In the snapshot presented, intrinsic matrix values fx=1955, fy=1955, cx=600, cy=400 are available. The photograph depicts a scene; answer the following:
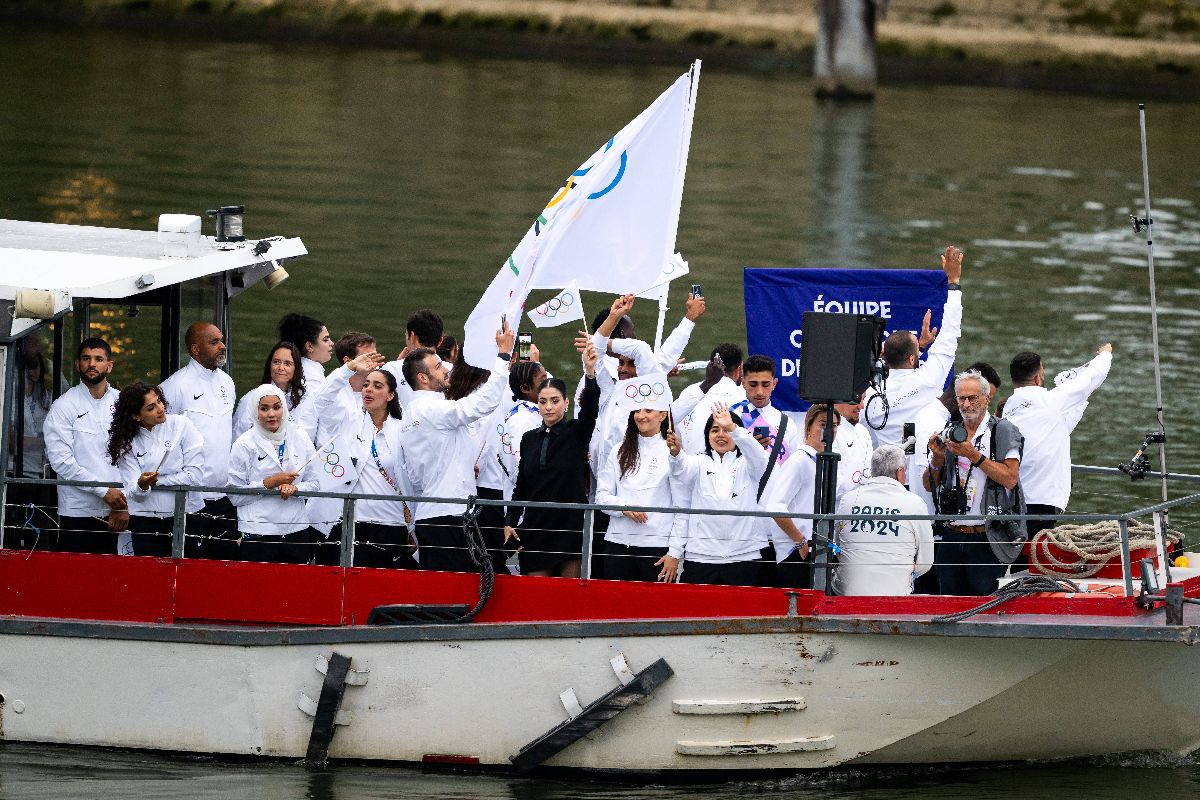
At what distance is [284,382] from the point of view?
11.7 m

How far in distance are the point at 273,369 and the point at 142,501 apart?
137cm

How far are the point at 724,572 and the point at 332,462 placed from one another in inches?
88.2

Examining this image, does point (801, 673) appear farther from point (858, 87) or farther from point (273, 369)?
point (858, 87)

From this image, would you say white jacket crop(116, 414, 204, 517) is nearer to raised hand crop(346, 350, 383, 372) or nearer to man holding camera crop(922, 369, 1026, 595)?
raised hand crop(346, 350, 383, 372)

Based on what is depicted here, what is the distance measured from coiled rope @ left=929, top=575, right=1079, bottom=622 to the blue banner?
2.50 meters

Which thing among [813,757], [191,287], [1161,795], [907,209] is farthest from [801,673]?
[907,209]

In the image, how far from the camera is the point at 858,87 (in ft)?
146

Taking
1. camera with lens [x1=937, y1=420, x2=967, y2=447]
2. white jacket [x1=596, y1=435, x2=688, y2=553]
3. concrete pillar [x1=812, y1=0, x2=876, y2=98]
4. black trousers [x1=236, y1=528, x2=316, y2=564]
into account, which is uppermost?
concrete pillar [x1=812, y1=0, x2=876, y2=98]

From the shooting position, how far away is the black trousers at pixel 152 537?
10773 millimetres

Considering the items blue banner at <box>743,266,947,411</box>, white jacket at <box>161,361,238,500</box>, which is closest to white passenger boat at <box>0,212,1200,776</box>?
white jacket at <box>161,361,238,500</box>

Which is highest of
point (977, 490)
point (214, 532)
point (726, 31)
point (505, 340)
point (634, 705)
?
point (726, 31)

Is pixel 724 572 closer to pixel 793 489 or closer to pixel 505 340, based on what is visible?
pixel 793 489

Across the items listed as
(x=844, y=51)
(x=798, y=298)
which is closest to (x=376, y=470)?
(x=798, y=298)

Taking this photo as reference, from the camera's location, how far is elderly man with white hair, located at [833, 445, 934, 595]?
10.2 metres
